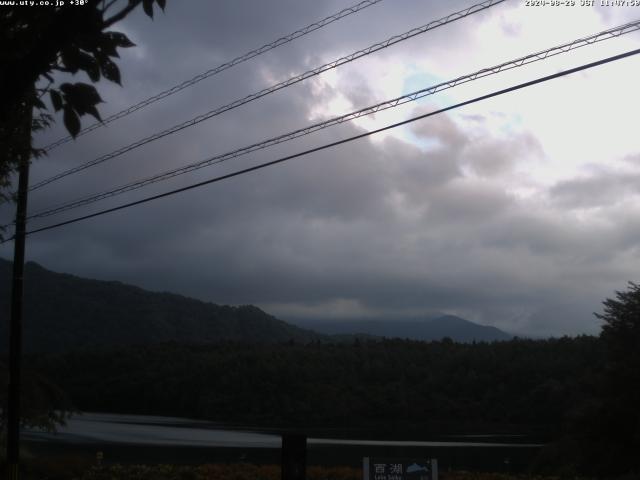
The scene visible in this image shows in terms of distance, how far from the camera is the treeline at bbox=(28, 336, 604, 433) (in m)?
81.1

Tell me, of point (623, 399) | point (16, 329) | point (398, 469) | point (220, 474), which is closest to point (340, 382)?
point (220, 474)

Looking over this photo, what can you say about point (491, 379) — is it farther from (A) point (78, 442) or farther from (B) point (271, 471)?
(B) point (271, 471)

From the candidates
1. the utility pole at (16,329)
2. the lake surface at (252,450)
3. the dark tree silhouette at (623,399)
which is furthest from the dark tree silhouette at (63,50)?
the lake surface at (252,450)

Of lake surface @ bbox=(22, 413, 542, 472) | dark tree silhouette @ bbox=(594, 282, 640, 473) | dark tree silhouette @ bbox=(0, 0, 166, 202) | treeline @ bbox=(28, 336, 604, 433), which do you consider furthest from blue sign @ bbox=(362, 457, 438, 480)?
treeline @ bbox=(28, 336, 604, 433)

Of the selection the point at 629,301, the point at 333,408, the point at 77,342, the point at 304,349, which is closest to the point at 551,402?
the point at 333,408

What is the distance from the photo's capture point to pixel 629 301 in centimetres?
2123

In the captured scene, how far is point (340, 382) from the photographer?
96.9m

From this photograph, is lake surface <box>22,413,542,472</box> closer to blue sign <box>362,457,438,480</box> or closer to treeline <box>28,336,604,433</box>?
blue sign <box>362,457,438,480</box>

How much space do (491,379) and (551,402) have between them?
12406 mm

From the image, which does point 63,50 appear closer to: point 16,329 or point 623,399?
point 16,329

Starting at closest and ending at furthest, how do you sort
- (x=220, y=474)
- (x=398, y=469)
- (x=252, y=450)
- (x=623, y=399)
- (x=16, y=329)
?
(x=398, y=469)
(x=16, y=329)
(x=623, y=399)
(x=220, y=474)
(x=252, y=450)

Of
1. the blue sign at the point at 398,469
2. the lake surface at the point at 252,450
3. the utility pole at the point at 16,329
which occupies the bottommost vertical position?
the lake surface at the point at 252,450

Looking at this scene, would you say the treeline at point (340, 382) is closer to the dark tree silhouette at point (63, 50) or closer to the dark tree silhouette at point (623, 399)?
the dark tree silhouette at point (623, 399)

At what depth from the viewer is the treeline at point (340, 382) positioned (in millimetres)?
81125
